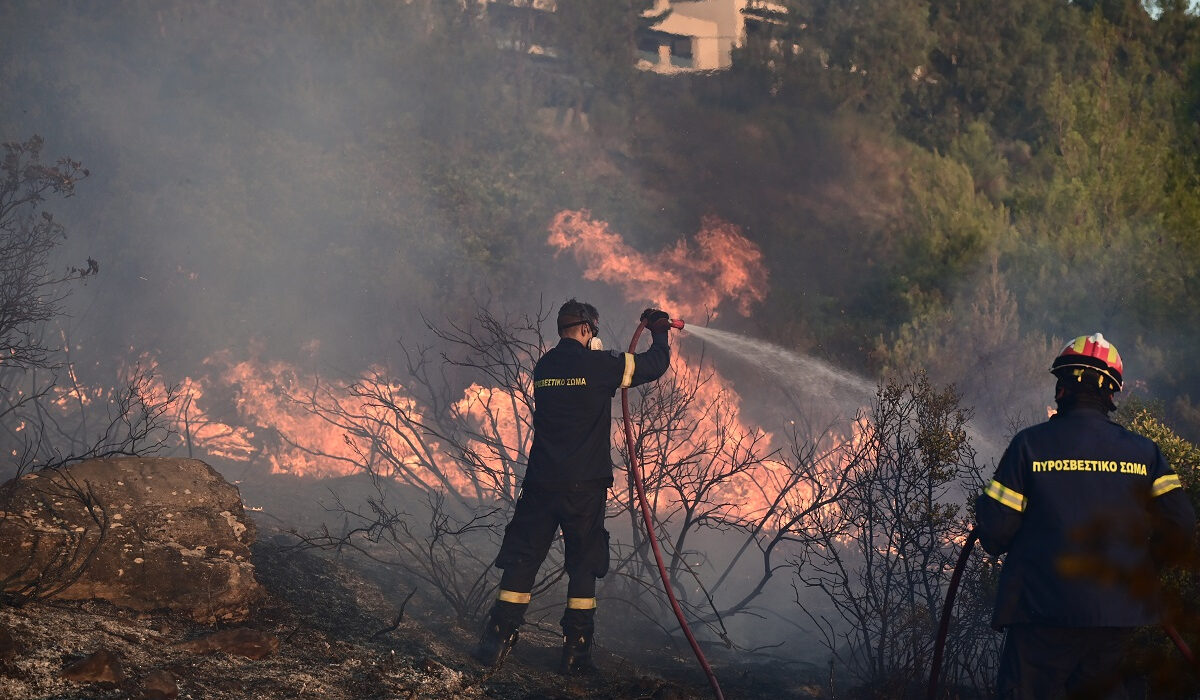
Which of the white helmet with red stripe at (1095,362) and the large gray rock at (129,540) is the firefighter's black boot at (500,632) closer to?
the large gray rock at (129,540)

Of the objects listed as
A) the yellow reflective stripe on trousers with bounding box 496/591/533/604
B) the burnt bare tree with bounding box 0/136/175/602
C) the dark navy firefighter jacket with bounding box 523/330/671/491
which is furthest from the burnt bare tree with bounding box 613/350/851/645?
the burnt bare tree with bounding box 0/136/175/602

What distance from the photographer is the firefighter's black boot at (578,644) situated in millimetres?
5336

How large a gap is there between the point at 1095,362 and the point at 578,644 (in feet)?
9.93

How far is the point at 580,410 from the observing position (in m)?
5.44

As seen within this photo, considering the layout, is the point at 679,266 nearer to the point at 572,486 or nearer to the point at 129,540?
the point at 572,486

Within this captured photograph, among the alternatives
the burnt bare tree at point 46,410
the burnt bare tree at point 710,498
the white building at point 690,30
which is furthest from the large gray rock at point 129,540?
Result: the white building at point 690,30

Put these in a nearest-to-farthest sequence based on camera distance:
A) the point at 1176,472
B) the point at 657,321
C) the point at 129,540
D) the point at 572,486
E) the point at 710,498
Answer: the point at 1176,472 → the point at 129,540 → the point at 572,486 → the point at 657,321 → the point at 710,498

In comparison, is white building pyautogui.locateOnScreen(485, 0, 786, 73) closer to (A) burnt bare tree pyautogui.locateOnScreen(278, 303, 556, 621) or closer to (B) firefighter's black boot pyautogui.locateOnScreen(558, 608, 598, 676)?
(A) burnt bare tree pyautogui.locateOnScreen(278, 303, 556, 621)

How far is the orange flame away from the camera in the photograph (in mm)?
15164

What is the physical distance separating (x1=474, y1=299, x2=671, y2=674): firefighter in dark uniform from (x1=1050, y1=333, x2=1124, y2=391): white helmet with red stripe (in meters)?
2.09

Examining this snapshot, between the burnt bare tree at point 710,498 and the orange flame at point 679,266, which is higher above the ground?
the orange flame at point 679,266

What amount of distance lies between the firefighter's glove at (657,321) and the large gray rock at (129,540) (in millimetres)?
2511

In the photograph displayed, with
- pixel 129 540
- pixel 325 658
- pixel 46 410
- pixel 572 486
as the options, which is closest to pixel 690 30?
pixel 46 410

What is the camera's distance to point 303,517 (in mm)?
10703
